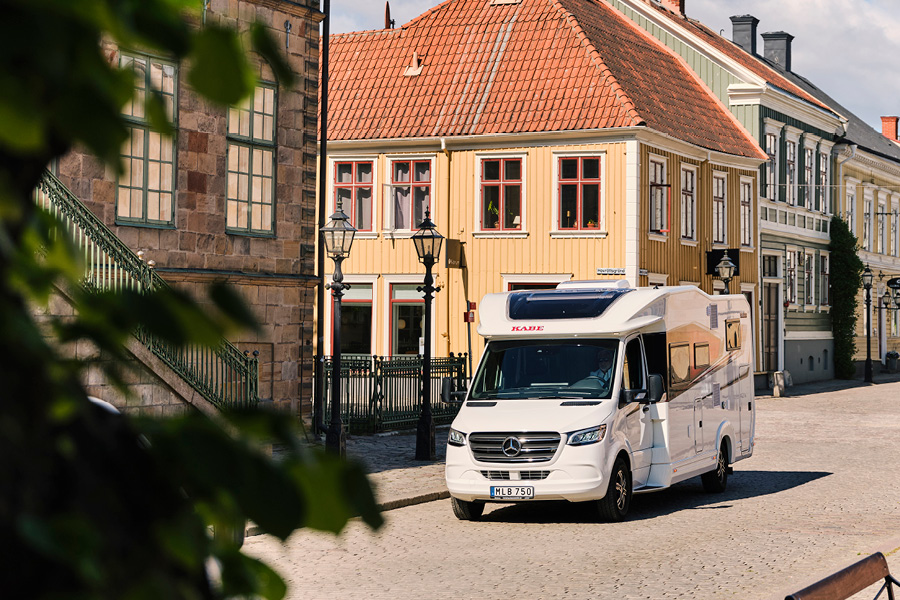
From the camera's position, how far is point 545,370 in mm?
14883

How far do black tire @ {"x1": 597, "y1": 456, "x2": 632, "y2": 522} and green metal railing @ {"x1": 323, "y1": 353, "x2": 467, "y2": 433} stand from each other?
8792 millimetres

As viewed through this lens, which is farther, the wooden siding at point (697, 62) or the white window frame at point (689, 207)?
the wooden siding at point (697, 62)

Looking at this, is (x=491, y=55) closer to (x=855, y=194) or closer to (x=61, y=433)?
(x=855, y=194)

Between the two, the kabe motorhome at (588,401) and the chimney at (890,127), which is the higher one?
the chimney at (890,127)

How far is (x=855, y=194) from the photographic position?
52031 millimetres

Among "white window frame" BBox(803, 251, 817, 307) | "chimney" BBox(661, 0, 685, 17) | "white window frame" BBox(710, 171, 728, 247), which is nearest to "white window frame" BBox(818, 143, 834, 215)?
"white window frame" BBox(803, 251, 817, 307)

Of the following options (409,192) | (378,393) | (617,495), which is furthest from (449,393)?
(409,192)

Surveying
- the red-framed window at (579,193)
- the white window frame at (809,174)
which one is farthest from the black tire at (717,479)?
the white window frame at (809,174)

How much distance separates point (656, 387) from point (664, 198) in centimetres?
2202

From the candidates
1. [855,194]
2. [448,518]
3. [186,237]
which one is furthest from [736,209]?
[448,518]

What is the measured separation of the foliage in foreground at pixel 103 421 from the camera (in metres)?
1.04

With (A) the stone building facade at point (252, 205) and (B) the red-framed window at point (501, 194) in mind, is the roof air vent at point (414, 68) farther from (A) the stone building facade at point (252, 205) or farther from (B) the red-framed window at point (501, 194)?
(A) the stone building facade at point (252, 205)

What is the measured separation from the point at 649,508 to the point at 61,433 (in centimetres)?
1479

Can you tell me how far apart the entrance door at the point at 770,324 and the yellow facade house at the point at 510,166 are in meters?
3.01
